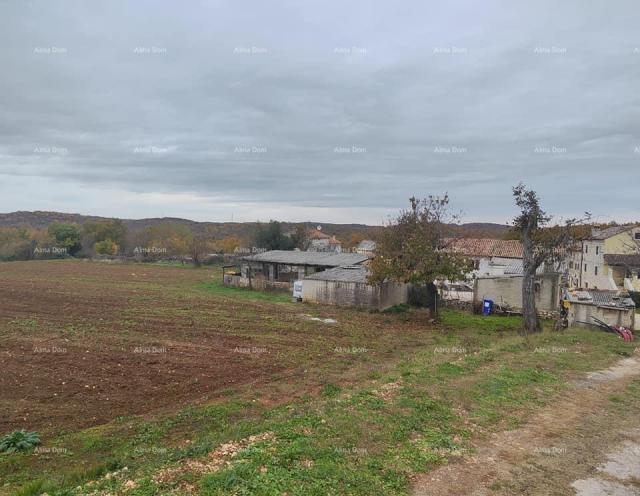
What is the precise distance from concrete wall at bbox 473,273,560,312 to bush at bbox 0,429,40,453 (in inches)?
891

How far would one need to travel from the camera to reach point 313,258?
36.1 meters

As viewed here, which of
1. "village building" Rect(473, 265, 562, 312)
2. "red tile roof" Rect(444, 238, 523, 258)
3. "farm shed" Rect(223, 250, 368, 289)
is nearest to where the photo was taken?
"village building" Rect(473, 265, 562, 312)

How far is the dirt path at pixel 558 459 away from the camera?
5711mm

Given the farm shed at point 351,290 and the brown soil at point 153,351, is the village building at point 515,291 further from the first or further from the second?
the brown soil at point 153,351

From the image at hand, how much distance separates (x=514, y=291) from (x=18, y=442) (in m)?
24.2

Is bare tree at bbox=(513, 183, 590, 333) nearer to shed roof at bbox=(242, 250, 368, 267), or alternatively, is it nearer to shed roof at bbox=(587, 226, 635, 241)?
shed roof at bbox=(242, 250, 368, 267)

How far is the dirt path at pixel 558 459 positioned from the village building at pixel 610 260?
3039 centimetres

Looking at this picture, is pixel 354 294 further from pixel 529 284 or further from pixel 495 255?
pixel 495 255

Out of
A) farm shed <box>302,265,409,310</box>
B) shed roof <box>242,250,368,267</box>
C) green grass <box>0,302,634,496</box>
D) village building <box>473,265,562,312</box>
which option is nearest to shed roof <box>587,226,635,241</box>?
village building <box>473,265,562,312</box>

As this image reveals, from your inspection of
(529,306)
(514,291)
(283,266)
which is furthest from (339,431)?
(283,266)

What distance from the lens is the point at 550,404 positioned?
29.9 ft

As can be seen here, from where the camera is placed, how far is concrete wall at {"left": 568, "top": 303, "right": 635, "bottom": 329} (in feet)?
56.4

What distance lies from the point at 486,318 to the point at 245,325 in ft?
41.8

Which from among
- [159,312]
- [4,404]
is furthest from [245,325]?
[4,404]
